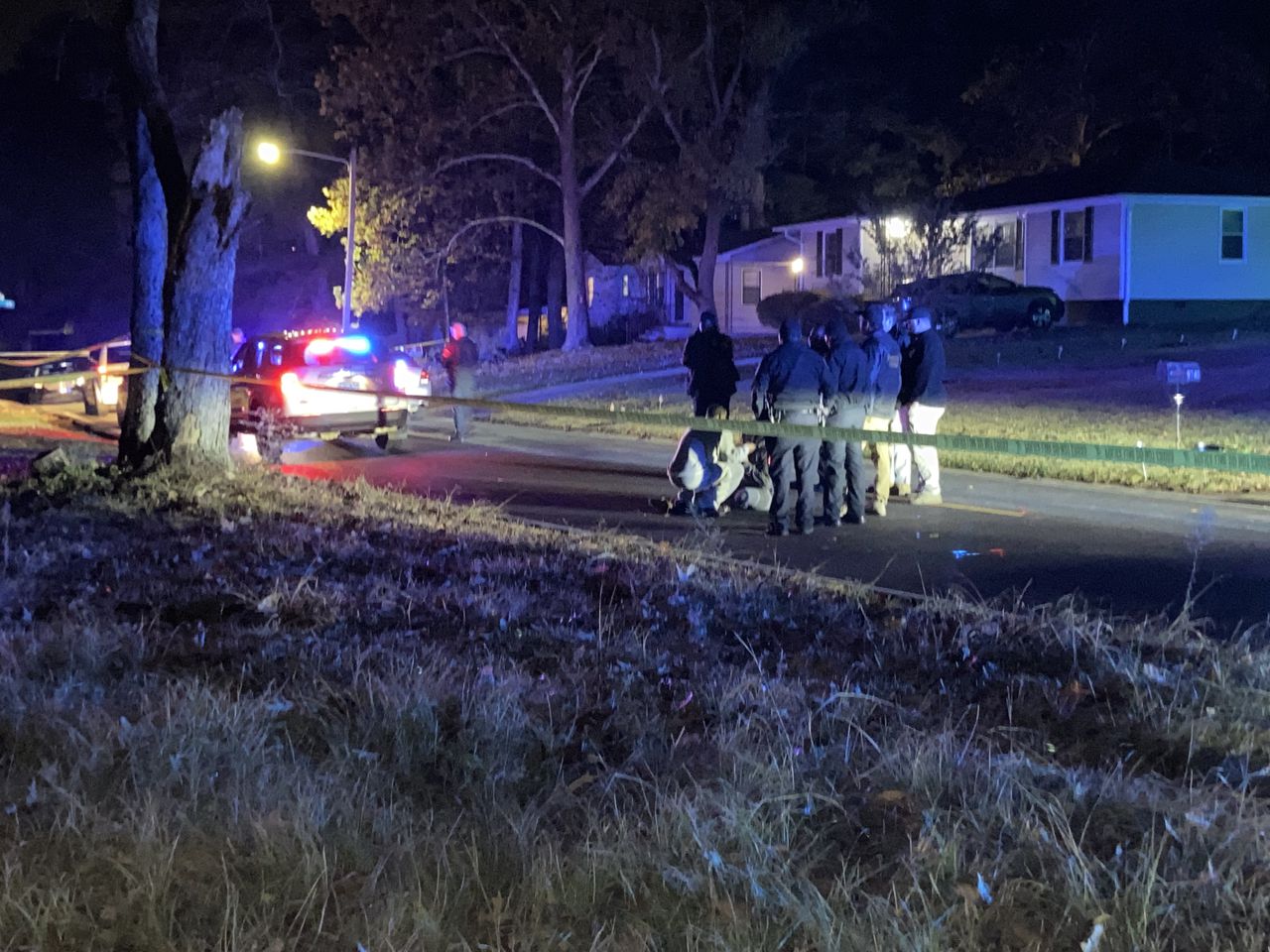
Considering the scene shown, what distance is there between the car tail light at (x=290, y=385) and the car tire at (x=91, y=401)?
9.91 m

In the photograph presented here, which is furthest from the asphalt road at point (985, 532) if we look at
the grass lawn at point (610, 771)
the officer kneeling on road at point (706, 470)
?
the grass lawn at point (610, 771)

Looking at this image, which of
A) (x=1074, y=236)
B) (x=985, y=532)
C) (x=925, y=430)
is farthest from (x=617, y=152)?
(x=985, y=532)

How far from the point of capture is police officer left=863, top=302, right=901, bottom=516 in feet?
40.6


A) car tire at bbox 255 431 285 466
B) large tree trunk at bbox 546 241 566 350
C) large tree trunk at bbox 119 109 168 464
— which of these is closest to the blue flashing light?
car tire at bbox 255 431 285 466

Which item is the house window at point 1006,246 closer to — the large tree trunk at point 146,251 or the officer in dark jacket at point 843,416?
the officer in dark jacket at point 843,416

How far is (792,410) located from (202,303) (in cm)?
563

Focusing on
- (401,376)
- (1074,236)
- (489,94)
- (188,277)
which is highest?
(489,94)

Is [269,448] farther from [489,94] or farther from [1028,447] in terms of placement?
[489,94]

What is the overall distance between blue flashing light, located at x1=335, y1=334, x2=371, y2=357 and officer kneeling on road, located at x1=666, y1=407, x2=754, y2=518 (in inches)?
281

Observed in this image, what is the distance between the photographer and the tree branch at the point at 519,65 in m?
38.3

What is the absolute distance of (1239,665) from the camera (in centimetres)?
616

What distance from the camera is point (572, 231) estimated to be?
40625mm

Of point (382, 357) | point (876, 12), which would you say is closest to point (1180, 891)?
point (382, 357)

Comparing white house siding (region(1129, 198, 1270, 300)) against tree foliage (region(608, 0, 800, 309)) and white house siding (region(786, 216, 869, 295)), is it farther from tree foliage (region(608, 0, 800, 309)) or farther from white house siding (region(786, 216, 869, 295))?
tree foliage (region(608, 0, 800, 309))
